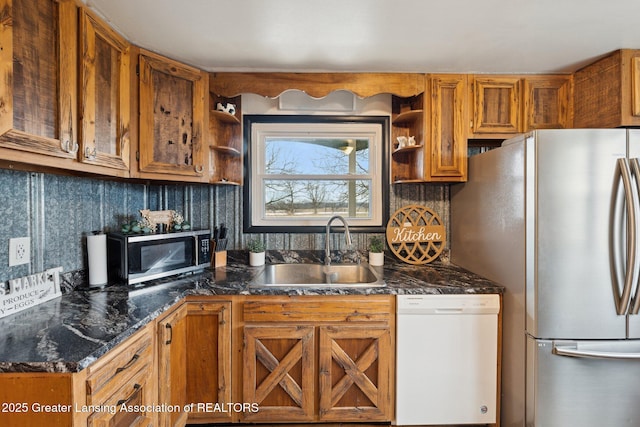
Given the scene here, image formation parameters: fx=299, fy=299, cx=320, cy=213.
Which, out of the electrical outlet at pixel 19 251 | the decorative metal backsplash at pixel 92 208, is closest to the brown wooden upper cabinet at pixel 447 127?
the decorative metal backsplash at pixel 92 208

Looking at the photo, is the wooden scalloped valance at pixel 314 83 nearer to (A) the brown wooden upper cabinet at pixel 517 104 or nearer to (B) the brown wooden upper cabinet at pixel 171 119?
(B) the brown wooden upper cabinet at pixel 171 119

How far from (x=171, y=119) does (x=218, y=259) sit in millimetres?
980

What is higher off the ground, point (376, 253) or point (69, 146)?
point (69, 146)

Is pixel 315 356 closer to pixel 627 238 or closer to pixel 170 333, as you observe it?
pixel 170 333

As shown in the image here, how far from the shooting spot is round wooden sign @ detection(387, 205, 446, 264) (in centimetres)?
230

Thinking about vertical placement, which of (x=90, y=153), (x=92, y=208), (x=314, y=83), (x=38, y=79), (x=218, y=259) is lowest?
(x=218, y=259)

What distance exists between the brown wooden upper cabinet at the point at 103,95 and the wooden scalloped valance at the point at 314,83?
22.5 inches

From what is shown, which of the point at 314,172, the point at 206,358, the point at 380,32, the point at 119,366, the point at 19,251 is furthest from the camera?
the point at 314,172

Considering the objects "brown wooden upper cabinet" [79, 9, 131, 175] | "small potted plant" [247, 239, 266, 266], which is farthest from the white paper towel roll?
"small potted plant" [247, 239, 266, 266]

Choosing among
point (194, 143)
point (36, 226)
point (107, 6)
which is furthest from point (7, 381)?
point (107, 6)

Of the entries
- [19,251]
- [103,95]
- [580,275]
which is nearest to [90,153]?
[103,95]

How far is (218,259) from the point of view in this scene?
216 centimetres

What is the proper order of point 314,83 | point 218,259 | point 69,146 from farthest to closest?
point 218,259 < point 314,83 < point 69,146

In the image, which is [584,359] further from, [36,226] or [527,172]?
[36,226]
